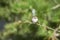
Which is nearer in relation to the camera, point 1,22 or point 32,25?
point 32,25

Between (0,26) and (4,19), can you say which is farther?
(0,26)

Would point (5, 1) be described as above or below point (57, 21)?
above

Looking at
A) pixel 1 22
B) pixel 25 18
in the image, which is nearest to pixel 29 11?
pixel 25 18

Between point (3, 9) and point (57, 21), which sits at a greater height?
point (3, 9)

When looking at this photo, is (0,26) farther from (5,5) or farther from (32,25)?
(32,25)

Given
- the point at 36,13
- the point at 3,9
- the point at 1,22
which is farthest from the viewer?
the point at 1,22

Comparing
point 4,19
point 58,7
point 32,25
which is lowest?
point 32,25

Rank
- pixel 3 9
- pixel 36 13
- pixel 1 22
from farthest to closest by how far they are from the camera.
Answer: pixel 1 22 → pixel 3 9 → pixel 36 13

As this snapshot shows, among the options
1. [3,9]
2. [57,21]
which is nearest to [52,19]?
[57,21]

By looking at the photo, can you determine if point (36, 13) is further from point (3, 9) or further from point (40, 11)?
point (3, 9)
